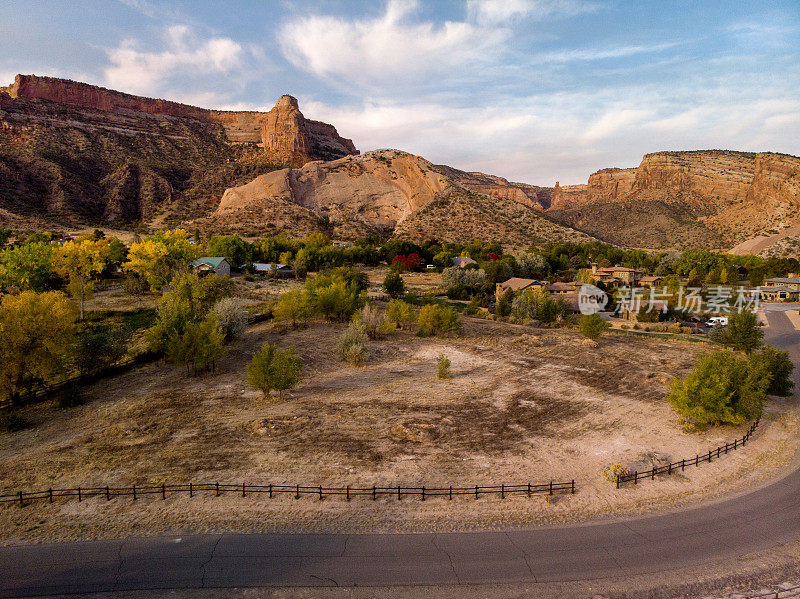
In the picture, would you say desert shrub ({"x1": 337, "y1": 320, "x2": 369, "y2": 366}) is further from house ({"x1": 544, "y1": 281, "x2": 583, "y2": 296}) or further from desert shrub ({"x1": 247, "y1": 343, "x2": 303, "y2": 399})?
house ({"x1": 544, "y1": 281, "x2": 583, "y2": 296})

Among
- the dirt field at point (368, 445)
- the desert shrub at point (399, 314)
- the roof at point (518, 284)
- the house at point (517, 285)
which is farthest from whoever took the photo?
the roof at point (518, 284)

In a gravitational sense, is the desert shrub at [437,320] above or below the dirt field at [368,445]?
above

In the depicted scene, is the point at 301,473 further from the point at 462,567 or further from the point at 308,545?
the point at 462,567

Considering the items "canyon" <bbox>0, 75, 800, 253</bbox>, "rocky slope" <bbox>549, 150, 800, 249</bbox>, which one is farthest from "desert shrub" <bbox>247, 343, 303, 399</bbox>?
"rocky slope" <bbox>549, 150, 800, 249</bbox>

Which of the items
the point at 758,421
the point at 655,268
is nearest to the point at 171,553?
the point at 758,421

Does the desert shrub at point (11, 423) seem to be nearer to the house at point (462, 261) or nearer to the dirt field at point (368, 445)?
the dirt field at point (368, 445)

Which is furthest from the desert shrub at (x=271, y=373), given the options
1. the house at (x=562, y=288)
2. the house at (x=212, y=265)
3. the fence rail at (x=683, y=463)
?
the house at (x=562, y=288)

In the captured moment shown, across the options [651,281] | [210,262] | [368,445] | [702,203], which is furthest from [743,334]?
[702,203]
